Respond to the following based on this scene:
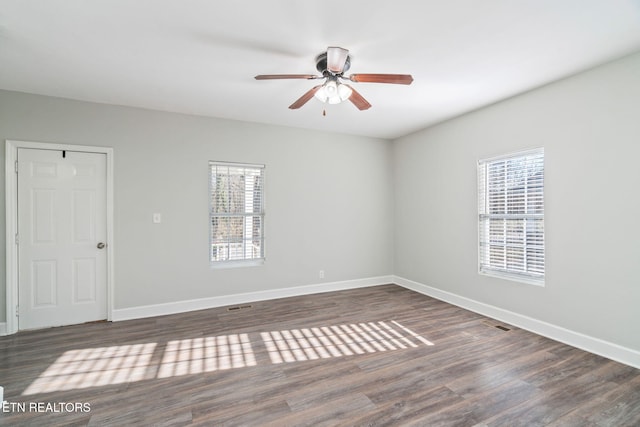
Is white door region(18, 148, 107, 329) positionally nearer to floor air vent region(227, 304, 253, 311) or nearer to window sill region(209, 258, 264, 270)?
window sill region(209, 258, 264, 270)

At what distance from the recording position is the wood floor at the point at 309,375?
1.92m

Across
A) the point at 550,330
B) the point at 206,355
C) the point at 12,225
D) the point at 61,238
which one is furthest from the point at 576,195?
the point at 12,225

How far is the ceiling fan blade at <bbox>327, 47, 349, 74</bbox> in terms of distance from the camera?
87.6 inches

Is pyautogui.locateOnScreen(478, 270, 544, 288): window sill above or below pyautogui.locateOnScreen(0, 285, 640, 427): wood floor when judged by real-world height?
above

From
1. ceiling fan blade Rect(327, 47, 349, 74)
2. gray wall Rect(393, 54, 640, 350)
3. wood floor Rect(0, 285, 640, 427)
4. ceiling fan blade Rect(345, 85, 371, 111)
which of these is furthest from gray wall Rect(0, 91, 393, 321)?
ceiling fan blade Rect(327, 47, 349, 74)

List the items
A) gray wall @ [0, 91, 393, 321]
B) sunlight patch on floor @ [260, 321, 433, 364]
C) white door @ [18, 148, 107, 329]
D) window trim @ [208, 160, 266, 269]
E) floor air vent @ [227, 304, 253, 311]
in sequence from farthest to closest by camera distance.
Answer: window trim @ [208, 160, 266, 269], floor air vent @ [227, 304, 253, 311], gray wall @ [0, 91, 393, 321], white door @ [18, 148, 107, 329], sunlight patch on floor @ [260, 321, 433, 364]

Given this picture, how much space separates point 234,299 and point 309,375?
216 centimetres

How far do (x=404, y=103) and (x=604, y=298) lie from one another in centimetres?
282

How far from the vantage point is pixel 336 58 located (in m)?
2.29

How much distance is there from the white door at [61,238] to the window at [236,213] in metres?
1.32

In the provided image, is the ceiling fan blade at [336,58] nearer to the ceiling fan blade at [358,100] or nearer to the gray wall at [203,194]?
the ceiling fan blade at [358,100]

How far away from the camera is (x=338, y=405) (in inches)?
79.2

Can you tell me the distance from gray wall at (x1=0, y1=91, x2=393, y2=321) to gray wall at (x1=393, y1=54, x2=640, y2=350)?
5.25 ft

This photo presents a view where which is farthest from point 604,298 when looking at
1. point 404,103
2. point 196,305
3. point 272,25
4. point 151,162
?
point 151,162
